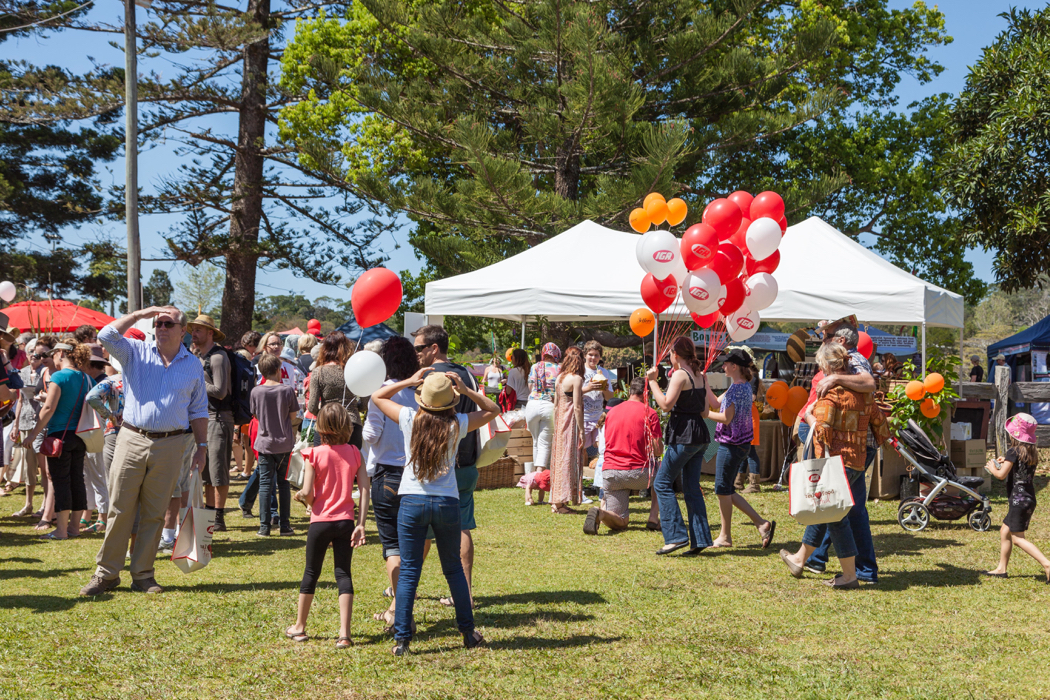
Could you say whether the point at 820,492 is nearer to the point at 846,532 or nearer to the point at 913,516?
the point at 846,532

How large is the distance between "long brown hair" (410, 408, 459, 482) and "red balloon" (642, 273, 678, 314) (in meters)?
4.34

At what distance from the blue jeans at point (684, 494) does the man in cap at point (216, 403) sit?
139 inches

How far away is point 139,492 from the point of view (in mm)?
5336

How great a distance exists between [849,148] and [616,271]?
1734 centimetres

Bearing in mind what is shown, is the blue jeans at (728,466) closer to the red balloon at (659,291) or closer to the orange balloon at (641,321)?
the red balloon at (659,291)

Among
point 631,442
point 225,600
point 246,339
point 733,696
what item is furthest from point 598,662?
point 246,339

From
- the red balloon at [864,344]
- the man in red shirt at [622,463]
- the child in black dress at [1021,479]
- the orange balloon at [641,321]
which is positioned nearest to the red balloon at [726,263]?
the man in red shirt at [622,463]

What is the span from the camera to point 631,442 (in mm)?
7641

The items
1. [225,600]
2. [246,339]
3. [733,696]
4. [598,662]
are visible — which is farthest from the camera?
[246,339]

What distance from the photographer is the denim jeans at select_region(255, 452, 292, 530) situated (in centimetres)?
733

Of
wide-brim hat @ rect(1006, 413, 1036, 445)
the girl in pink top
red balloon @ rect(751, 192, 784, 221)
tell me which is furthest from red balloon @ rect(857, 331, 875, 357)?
the girl in pink top

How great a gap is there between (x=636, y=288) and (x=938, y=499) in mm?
4111

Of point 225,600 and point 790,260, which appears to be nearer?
point 225,600

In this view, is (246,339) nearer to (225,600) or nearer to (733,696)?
(225,600)
